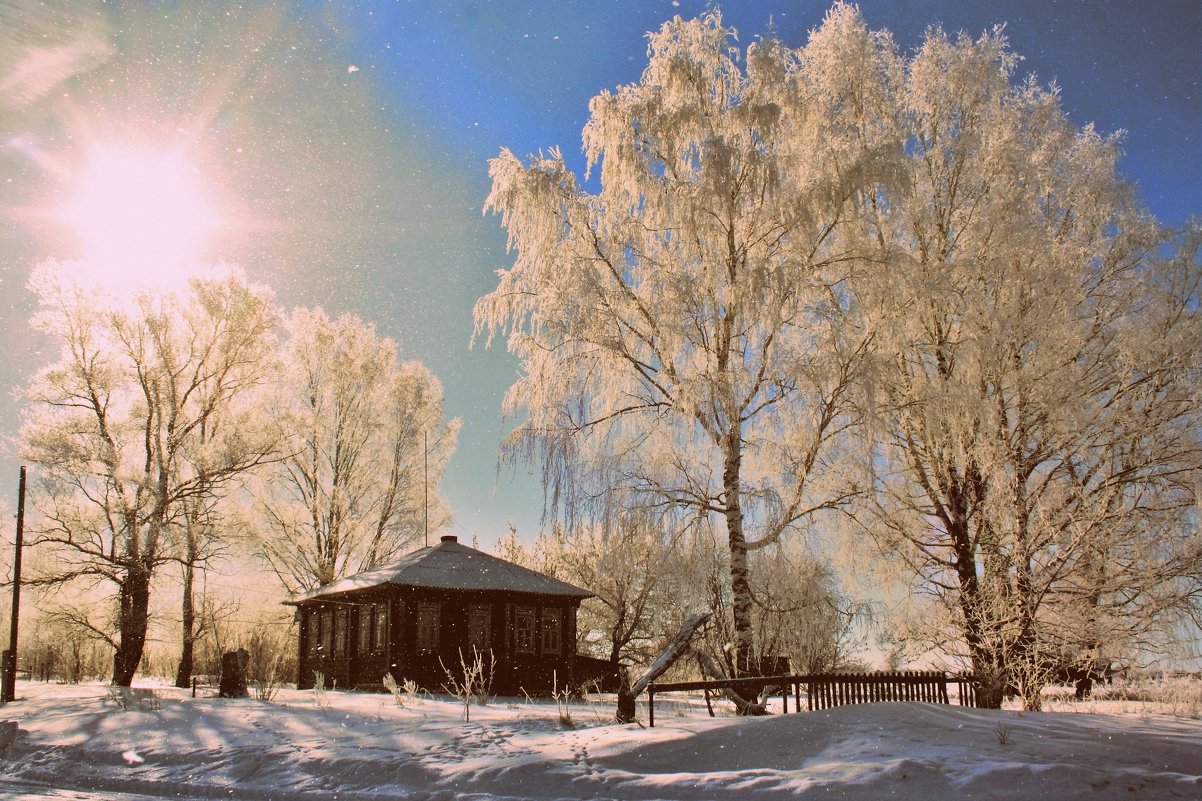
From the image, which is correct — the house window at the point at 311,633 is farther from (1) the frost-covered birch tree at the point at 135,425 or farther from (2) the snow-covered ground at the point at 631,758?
(2) the snow-covered ground at the point at 631,758

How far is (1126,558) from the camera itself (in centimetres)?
1429

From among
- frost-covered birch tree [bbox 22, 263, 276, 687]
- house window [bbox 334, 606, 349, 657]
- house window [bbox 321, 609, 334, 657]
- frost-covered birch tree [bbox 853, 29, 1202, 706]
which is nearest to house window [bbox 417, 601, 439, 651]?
house window [bbox 334, 606, 349, 657]

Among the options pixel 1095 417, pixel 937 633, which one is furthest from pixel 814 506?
pixel 1095 417

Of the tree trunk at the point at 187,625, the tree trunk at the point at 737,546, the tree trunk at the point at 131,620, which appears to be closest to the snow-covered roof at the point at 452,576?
the tree trunk at the point at 131,620

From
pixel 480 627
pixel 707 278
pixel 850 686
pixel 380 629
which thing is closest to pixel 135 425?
pixel 380 629

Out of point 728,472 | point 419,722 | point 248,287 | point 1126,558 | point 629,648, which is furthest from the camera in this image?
point 629,648

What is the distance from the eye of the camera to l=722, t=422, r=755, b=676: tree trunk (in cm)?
1492

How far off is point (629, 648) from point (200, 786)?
1047 inches

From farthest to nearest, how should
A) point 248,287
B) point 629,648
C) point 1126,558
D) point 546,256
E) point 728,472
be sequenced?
point 629,648 → point 248,287 → point 546,256 → point 728,472 → point 1126,558

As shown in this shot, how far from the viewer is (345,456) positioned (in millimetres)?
32031

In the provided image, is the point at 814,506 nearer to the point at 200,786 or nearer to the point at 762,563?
the point at 762,563

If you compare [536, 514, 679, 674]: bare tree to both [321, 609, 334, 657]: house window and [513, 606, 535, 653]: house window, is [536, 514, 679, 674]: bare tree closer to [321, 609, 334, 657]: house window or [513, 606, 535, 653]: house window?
[513, 606, 535, 653]: house window

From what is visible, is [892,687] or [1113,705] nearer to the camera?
[892,687]

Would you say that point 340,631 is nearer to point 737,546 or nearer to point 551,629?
point 551,629
